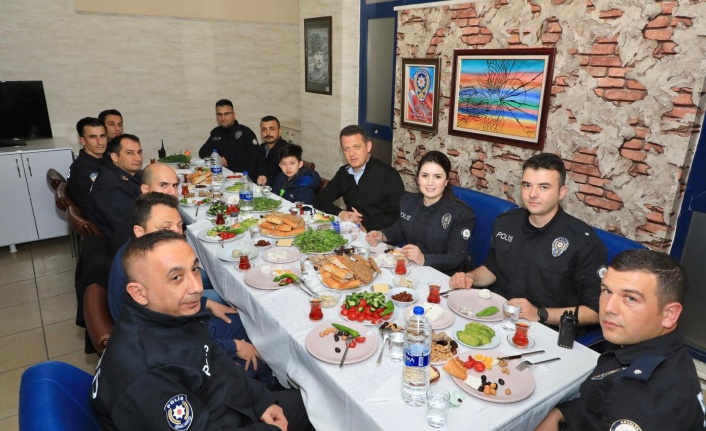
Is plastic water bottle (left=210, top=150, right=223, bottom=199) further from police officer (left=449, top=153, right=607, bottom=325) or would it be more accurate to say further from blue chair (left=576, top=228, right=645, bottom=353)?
blue chair (left=576, top=228, right=645, bottom=353)

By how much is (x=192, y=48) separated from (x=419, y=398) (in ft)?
21.1

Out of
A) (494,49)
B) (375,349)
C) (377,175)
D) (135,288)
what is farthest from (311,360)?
(494,49)

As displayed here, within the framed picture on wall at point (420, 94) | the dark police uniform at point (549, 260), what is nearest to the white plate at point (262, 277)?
the dark police uniform at point (549, 260)

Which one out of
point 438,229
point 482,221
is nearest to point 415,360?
point 438,229

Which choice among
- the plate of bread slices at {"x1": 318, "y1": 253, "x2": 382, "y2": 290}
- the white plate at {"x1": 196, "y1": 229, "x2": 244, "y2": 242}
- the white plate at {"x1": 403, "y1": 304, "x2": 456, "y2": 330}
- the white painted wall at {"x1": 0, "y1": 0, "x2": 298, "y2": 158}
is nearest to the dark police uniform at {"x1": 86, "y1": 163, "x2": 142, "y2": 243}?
the white plate at {"x1": 196, "y1": 229, "x2": 244, "y2": 242}

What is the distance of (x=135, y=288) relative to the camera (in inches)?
61.6

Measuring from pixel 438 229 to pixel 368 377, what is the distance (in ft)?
4.95

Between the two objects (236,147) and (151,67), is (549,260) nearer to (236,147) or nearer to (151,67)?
(236,147)

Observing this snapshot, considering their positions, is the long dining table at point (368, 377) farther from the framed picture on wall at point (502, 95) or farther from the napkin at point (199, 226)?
the framed picture on wall at point (502, 95)

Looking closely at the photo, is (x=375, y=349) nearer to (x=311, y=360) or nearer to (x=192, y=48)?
(x=311, y=360)

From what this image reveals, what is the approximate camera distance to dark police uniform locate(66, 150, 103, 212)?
165 inches

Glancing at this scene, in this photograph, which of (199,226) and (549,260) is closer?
(549,260)

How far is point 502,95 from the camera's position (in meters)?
4.25

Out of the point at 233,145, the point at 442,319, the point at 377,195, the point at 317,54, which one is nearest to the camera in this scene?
the point at 442,319
